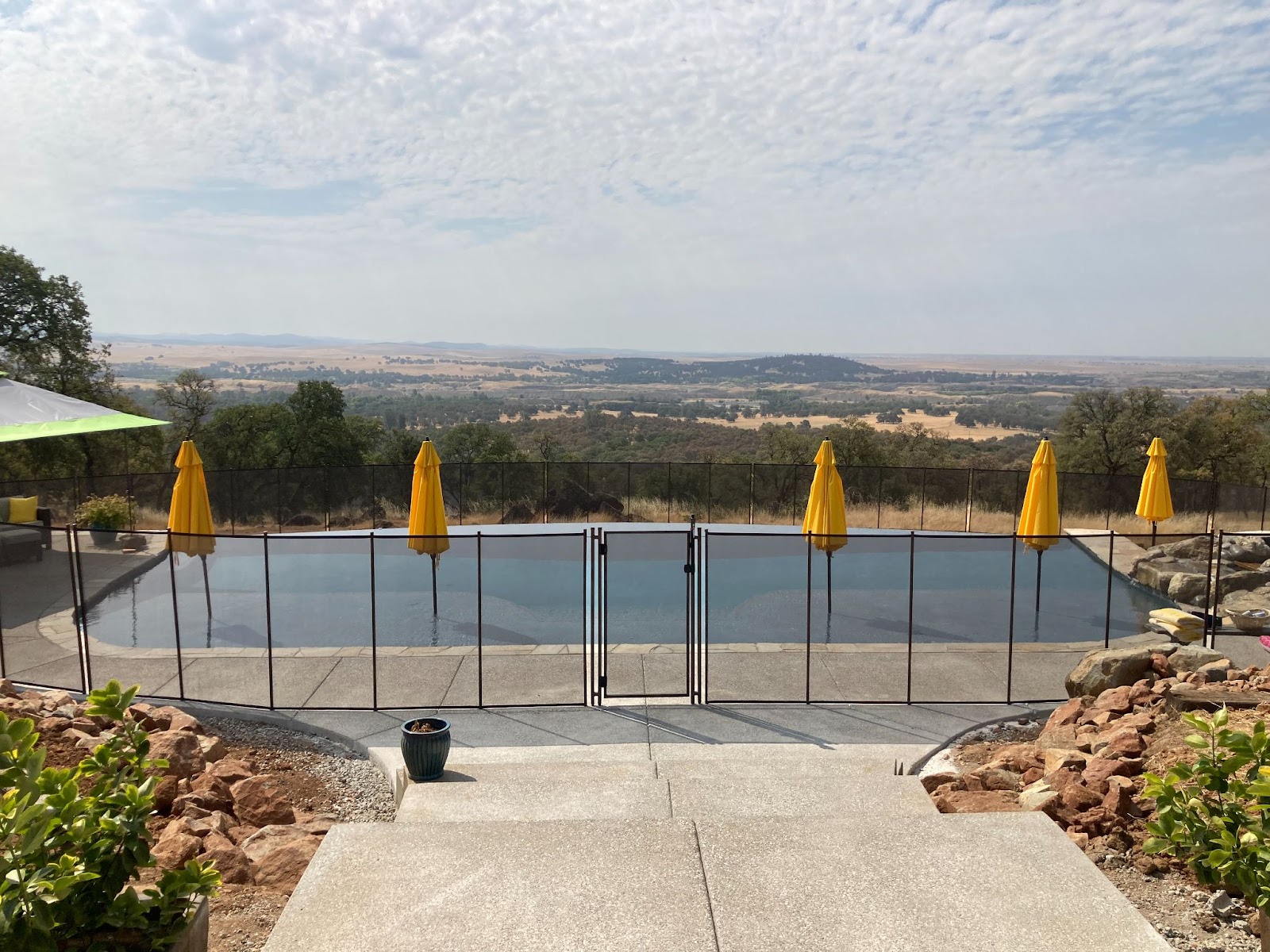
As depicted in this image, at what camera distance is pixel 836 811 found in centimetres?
616

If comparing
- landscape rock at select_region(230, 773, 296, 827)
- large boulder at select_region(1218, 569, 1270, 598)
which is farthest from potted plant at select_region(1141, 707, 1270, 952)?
large boulder at select_region(1218, 569, 1270, 598)

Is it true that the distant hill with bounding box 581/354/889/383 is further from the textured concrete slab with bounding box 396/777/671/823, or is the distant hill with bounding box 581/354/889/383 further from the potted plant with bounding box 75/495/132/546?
the textured concrete slab with bounding box 396/777/671/823

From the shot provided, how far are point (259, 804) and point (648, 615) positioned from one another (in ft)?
27.0

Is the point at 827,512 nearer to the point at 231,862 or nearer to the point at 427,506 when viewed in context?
the point at 427,506

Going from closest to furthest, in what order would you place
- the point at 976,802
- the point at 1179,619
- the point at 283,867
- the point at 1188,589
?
the point at 283,867
the point at 976,802
the point at 1179,619
the point at 1188,589

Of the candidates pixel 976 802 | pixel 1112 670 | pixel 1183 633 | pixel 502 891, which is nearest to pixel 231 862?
pixel 502 891

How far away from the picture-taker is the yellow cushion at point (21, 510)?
16453mm

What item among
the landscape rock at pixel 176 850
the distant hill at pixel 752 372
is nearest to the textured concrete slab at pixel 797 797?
the landscape rock at pixel 176 850

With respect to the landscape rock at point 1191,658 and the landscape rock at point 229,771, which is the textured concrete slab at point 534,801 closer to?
the landscape rock at point 229,771

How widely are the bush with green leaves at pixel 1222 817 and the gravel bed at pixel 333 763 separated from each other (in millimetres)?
4965

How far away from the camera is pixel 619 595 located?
15.4 metres

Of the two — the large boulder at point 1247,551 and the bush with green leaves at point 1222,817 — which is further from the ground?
the bush with green leaves at point 1222,817

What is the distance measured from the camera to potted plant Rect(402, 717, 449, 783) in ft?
22.6

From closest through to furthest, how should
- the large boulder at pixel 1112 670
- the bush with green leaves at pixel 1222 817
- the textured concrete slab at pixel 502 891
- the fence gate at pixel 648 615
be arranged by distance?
the bush with green leaves at pixel 1222 817 → the textured concrete slab at pixel 502 891 → the large boulder at pixel 1112 670 → the fence gate at pixel 648 615
